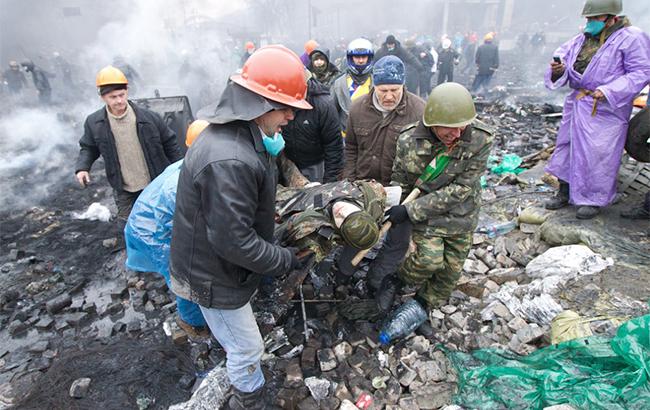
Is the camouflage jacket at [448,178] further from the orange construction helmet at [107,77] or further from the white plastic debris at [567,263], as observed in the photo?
the orange construction helmet at [107,77]

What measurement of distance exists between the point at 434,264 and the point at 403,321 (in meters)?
0.52

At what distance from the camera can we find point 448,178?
9.44 feet

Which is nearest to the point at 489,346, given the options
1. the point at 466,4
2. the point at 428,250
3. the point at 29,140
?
the point at 428,250

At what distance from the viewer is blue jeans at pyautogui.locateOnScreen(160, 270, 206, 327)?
3156 millimetres

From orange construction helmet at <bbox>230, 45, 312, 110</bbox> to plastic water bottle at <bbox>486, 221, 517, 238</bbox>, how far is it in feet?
11.1

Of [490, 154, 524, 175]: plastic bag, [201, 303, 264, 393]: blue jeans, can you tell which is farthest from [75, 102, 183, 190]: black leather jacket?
[490, 154, 524, 175]: plastic bag

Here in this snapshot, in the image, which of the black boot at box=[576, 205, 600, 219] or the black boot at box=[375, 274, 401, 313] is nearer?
the black boot at box=[375, 274, 401, 313]

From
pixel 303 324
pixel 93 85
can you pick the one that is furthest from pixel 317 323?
pixel 93 85

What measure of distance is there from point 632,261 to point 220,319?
11.8 ft

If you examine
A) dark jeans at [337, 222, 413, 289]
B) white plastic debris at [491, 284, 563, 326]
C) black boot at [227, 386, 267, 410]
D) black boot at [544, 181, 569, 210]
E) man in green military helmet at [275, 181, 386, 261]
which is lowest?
black boot at [227, 386, 267, 410]

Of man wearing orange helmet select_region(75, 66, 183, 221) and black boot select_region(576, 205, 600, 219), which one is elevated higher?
man wearing orange helmet select_region(75, 66, 183, 221)

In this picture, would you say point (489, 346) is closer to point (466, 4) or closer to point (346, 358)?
point (346, 358)

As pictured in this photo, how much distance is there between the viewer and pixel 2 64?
22.6 metres

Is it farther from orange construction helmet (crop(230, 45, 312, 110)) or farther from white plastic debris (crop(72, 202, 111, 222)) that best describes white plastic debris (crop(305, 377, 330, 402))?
white plastic debris (crop(72, 202, 111, 222))
